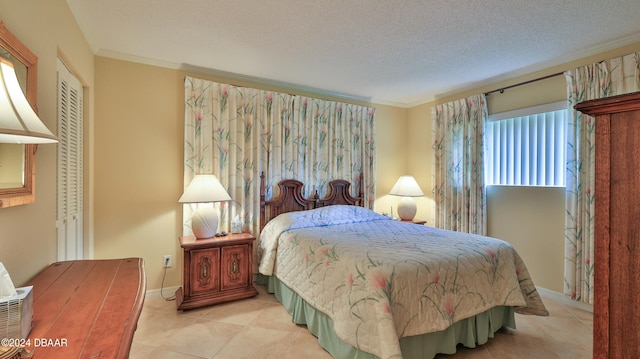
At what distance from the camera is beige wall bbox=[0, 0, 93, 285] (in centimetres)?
112

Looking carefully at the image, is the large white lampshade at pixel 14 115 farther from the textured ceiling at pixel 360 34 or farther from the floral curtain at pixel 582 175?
the floral curtain at pixel 582 175

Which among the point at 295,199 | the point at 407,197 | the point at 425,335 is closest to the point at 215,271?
the point at 295,199

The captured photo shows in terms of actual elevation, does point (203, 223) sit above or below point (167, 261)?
above

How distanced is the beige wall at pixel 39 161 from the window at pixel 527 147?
4105 millimetres

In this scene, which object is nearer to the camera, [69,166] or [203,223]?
[69,166]

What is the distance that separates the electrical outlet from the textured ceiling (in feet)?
6.90

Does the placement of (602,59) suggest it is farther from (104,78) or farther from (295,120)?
(104,78)

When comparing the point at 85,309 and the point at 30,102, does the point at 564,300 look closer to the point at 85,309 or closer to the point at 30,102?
the point at 85,309

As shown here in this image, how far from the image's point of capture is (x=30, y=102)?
119cm

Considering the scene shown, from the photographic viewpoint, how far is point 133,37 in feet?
8.07

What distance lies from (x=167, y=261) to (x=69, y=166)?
1355mm

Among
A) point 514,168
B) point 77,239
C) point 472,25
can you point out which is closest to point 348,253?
point 472,25

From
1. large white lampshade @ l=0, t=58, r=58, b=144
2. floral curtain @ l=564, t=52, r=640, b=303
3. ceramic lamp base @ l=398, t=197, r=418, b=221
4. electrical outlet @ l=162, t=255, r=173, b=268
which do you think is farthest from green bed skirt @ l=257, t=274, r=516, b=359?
large white lampshade @ l=0, t=58, r=58, b=144

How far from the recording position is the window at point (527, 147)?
2.94m
